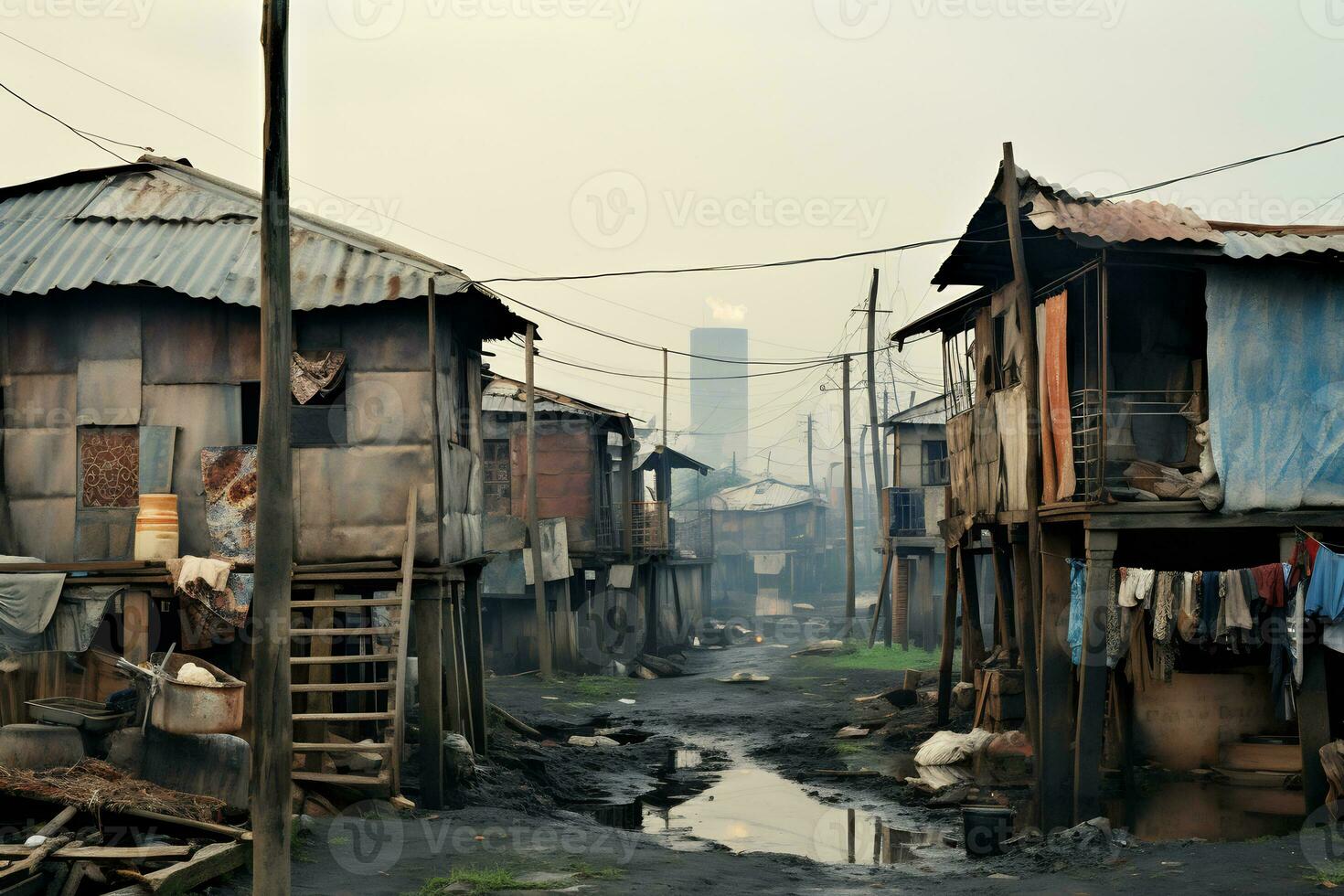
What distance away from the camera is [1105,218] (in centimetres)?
1382

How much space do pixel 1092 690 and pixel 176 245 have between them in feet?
41.4

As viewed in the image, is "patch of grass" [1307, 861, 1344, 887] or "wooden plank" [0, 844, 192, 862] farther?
"patch of grass" [1307, 861, 1344, 887]

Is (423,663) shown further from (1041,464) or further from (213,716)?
(1041,464)

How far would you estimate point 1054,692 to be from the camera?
14586 millimetres

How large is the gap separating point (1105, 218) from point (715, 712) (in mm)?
15858

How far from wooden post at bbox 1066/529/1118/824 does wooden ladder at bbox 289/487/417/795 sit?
7.71 meters

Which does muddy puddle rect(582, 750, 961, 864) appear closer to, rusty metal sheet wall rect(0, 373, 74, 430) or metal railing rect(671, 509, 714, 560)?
rusty metal sheet wall rect(0, 373, 74, 430)

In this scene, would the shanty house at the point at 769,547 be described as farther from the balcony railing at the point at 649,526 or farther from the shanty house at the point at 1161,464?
the shanty house at the point at 1161,464

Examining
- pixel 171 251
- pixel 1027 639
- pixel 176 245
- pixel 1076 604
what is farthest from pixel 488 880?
pixel 176 245

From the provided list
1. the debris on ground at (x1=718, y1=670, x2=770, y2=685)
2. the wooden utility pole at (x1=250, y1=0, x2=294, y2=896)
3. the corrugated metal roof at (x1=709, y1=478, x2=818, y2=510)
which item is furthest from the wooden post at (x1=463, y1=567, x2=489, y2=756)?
the corrugated metal roof at (x1=709, y1=478, x2=818, y2=510)

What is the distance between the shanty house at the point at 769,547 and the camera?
67.1 metres

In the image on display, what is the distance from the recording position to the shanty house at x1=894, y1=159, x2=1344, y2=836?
1362cm

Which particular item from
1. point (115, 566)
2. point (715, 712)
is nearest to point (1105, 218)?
point (115, 566)

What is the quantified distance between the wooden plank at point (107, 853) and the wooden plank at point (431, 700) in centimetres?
509
